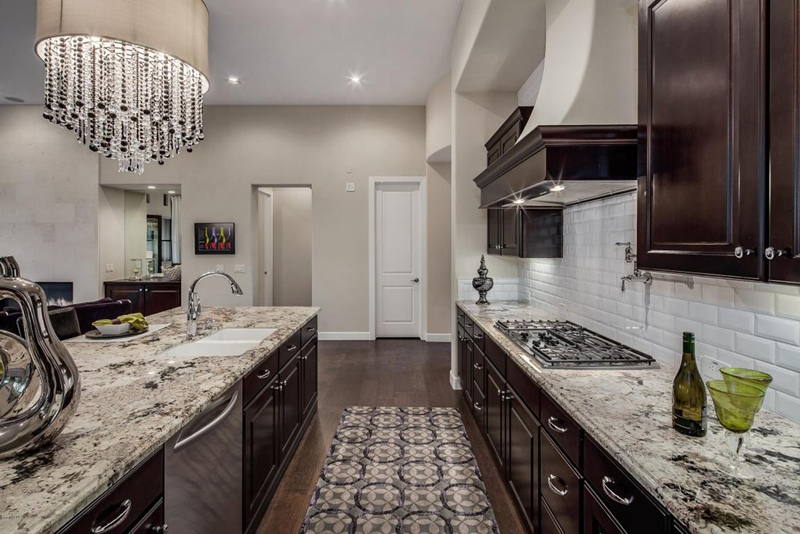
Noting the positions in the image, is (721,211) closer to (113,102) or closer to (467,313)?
(467,313)

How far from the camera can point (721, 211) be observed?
3.21 ft

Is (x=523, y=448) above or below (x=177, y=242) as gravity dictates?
below

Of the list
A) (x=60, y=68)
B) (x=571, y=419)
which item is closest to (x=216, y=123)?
(x=60, y=68)

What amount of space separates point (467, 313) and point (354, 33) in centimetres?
304

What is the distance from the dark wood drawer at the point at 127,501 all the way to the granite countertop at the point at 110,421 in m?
0.05

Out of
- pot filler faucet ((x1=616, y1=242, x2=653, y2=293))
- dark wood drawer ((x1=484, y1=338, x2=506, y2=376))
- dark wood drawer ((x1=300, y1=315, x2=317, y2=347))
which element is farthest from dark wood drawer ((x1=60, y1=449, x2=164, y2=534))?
pot filler faucet ((x1=616, y1=242, x2=653, y2=293))

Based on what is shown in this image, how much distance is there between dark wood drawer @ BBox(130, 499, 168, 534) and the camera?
1.02 metres

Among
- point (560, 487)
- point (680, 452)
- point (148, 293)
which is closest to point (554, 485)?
point (560, 487)

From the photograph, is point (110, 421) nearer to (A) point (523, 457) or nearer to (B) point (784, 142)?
(A) point (523, 457)

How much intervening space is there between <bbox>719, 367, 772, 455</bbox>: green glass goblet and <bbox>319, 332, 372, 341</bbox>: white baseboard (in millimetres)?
5206

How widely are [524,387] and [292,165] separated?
5165 mm

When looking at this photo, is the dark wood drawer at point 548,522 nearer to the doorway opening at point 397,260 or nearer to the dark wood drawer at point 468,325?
the dark wood drawer at point 468,325

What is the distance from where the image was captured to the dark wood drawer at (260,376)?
178 cm

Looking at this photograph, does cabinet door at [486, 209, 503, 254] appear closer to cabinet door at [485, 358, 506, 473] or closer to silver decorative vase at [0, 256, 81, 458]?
cabinet door at [485, 358, 506, 473]
